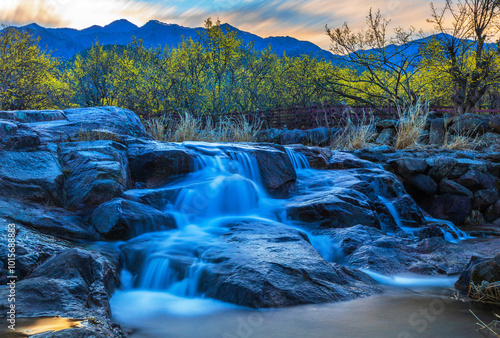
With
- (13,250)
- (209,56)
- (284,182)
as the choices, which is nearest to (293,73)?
(209,56)

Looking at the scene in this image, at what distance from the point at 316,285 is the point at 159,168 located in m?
→ 3.86

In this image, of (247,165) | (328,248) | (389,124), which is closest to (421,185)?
(389,124)

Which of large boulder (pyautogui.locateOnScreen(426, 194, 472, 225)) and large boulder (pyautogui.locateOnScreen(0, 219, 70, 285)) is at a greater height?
large boulder (pyautogui.locateOnScreen(0, 219, 70, 285))

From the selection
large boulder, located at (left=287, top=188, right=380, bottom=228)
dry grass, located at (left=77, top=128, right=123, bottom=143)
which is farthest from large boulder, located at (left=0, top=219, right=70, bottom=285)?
large boulder, located at (left=287, top=188, right=380, bottom=228)

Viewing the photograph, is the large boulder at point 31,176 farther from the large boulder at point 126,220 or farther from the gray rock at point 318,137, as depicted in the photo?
the gray rock at point 318,137

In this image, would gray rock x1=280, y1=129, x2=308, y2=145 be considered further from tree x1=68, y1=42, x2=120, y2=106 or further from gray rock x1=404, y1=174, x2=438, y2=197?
tree x1=68, y1=42, x2=120, y2=106

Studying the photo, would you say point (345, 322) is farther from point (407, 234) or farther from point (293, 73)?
point (293, 73)

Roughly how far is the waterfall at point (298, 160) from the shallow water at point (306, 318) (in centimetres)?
488

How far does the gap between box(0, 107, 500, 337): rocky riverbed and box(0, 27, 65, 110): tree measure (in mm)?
14423

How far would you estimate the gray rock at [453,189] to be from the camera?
372 inches

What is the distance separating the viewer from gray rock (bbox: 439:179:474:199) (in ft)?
31.0

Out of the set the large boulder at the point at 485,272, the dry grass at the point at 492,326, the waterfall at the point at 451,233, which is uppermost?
the large boulder at the point at 485,272

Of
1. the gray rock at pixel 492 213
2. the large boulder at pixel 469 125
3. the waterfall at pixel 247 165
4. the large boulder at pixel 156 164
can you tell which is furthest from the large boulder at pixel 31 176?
the large boulder at pixel 469 125

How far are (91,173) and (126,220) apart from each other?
1.14 meters
